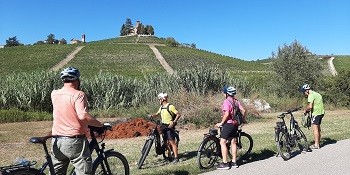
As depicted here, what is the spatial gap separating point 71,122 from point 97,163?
4.16ft

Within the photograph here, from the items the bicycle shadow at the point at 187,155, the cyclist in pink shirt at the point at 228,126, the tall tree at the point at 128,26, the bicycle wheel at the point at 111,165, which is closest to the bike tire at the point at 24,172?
the bicycle wheel at the point at 111,165

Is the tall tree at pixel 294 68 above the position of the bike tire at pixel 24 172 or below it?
above

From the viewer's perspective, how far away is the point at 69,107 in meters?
5.69

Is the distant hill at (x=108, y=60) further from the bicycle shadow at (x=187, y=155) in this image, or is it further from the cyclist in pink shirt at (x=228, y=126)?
the cyclist in pink shirt at (x=228, y=126)

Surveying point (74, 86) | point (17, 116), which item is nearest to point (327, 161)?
point (74, 86)

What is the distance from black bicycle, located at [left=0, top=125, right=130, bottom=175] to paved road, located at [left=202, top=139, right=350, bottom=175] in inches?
89.2

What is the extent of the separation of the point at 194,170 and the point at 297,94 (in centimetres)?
Answer: 2670

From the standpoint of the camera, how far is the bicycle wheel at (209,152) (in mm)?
9475

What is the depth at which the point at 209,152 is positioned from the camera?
9633 millimetres

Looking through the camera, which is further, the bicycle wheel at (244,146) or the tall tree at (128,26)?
the tall tree at (128,26)

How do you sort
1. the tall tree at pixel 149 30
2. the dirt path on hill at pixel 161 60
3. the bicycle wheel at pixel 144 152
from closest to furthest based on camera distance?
the bicycle wheel at pixel 144 152, the dirt path on hill at pixel 161 60, the tall tree at pixel 149 30

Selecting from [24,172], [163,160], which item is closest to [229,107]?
[163,160]

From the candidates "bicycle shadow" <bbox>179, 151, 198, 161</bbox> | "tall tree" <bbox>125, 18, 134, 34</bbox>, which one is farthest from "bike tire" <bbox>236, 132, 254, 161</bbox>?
"tall tree" <bbox>125, 18, 134, 34</bbox>

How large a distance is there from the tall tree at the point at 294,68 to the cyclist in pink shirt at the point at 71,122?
99.3 ft
